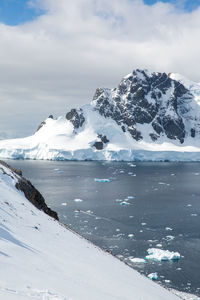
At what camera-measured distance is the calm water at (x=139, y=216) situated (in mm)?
41256

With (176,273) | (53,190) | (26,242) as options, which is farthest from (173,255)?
(53,190)

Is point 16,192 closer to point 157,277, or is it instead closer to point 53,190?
point 157,277

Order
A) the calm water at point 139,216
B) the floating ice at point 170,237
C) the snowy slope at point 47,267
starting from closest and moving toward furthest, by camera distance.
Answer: the snowy slope at point 47,267
the calm water at point 139,216
the floating ice at point 170,237

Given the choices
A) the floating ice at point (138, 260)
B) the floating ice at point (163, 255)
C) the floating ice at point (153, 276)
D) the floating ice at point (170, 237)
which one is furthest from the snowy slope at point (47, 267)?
the floating ice at point (170, 237)

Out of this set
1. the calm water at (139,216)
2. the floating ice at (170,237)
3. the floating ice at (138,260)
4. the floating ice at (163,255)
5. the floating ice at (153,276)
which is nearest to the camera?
the floating ice at (153,276)

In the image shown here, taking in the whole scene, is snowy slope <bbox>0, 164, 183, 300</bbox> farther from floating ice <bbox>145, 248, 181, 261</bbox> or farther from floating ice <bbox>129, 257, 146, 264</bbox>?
floating ice <bbox>145, 248, 181, 261</bbox>

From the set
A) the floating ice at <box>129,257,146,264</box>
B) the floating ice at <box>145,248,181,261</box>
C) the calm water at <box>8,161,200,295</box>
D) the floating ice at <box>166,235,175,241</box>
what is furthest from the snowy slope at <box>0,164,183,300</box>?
the floating ice at <box>166,235,175,241</box>

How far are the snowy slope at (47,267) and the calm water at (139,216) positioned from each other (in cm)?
1981

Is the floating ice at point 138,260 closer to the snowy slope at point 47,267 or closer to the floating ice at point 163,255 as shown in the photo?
the floating ice at point 163,255

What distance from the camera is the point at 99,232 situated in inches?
2186

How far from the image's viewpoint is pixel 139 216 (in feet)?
223

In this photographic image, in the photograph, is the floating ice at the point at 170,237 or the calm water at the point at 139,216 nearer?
the calm water at the point at 139,216

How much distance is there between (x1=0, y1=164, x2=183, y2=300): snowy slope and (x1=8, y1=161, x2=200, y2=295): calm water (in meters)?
19.8

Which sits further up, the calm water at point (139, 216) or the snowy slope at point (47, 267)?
the snowy slope at point (47, 267)
